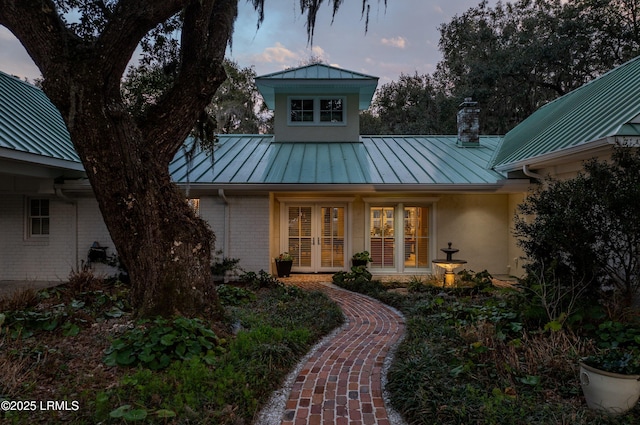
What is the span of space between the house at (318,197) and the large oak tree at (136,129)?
3.35 meters

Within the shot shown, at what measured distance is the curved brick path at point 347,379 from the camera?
2889 mm

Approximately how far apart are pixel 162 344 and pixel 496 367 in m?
3.29

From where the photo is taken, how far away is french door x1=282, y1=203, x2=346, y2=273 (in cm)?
958

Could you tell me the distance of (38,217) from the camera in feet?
29.6

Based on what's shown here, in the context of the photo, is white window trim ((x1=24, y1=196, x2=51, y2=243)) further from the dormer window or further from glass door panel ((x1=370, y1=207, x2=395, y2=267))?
Result: glass door panel ((x1=370, y1=207, x2=395, y2=267))

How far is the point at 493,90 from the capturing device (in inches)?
680

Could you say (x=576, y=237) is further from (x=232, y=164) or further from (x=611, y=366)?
(x=232, y=164)

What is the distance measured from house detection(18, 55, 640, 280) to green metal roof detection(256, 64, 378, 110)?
0.20 feet

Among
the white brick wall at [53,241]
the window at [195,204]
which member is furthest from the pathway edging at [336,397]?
the white brick wall at [53,241]

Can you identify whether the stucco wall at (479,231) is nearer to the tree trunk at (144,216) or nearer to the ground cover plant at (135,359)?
the ground cover plant at (135,359)

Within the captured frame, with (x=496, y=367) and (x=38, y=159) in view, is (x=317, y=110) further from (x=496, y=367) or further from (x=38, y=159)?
(x=496, y=367)

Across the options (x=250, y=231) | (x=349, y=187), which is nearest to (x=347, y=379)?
(x=349, y=187)

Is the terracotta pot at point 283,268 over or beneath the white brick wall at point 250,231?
beneath

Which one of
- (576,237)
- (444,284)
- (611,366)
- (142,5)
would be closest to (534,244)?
(576,237)
